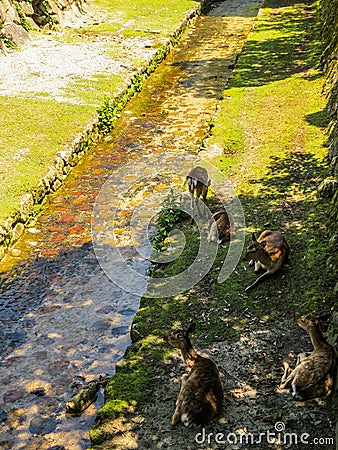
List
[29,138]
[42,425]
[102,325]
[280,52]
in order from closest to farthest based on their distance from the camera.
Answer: [42,425]
[102,325]
[29,138]
[280,52]

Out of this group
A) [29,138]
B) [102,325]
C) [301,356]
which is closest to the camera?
[301,356]

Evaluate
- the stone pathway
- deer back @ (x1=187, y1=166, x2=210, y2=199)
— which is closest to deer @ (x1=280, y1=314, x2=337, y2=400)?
the stone pathway

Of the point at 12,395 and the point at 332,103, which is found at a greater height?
the point at 12,395

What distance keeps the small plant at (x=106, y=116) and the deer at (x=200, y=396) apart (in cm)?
1026

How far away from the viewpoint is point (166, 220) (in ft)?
35.4

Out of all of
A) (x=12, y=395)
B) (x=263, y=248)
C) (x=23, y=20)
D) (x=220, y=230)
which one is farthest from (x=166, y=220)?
(x=23, y=20)

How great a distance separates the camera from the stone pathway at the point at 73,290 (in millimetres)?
7398

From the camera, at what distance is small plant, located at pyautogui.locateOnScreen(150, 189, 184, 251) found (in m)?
10.5

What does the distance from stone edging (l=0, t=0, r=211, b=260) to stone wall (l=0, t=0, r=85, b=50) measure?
4.54 metres

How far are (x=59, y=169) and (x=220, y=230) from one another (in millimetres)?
4875

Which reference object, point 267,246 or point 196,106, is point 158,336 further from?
point 196,106

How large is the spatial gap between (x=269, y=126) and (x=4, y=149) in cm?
585

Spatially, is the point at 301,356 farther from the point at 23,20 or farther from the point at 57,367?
the point at 23,20

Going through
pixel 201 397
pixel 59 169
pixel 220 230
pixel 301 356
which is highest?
pixel 201 397
